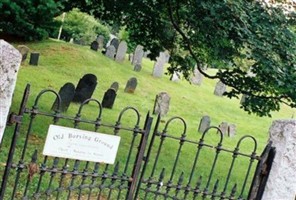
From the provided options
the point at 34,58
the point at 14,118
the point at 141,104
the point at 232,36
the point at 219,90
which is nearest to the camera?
the point at 14,118

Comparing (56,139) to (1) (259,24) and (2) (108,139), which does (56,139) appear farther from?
(1) (259,24)

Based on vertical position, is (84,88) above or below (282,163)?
below

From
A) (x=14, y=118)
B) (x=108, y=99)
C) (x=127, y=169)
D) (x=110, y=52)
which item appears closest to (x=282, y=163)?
(x=14, y=118)

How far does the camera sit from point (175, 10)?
33.4 ft

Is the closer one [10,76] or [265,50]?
[10,76]

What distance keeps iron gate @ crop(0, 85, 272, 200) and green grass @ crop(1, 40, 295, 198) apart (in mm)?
64

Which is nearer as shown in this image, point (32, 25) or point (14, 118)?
point (14, 118)

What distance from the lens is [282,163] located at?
4.93 m

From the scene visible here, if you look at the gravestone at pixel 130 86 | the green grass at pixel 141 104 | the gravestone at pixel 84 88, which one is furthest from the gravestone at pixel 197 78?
the gravestone at pixel 84 88

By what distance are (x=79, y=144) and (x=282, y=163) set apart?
2060 millimetres

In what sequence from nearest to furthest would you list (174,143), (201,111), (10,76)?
(10,76) → (174,143) → (201,111)

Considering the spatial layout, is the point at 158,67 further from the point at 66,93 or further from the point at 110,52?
the point at 66,93

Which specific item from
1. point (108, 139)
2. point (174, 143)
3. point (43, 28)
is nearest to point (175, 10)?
point (174, 143)

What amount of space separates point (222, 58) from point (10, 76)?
6.41m
